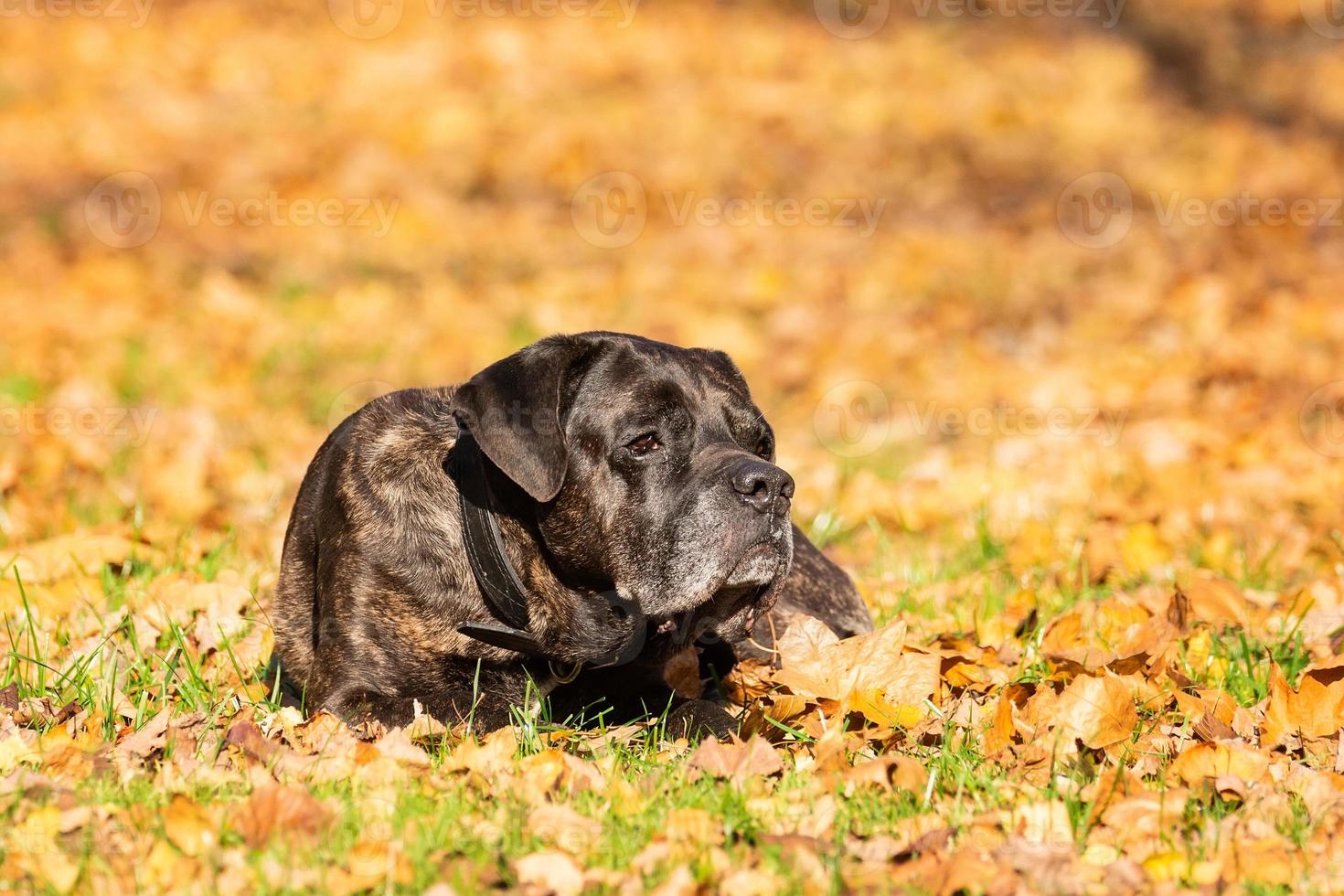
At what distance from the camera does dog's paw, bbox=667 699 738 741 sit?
13.7ft

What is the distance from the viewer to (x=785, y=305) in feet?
38.6

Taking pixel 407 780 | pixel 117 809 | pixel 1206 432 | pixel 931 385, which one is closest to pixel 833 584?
pixel 407 780

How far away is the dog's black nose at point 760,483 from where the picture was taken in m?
4.06

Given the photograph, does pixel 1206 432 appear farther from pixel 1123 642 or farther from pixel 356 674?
pixel 356 674

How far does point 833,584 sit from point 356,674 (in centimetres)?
201
